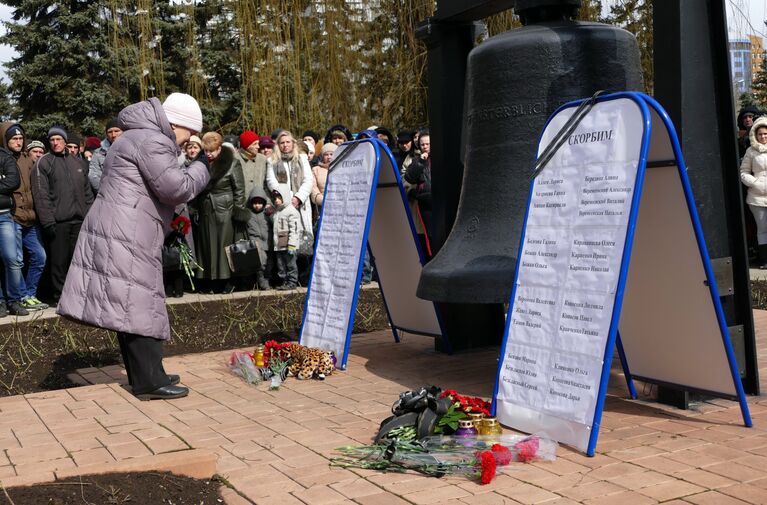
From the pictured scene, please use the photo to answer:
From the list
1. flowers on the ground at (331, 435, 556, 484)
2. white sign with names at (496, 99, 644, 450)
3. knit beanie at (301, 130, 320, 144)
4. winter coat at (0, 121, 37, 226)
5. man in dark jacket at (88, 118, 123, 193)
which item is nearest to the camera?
flowers on the ground at (331, 435, 556, 484)

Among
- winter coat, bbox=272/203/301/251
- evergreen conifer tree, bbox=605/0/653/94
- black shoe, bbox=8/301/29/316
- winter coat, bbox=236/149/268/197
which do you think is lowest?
black shoe, bbox=8/301/29/316

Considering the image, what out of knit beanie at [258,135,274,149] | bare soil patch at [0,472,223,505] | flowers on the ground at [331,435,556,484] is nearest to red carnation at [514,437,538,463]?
flowers on the ground at [331,435,556,484]

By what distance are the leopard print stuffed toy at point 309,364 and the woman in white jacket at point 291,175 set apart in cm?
556

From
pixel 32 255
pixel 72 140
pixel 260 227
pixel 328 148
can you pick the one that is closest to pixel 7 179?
pixel 32 255

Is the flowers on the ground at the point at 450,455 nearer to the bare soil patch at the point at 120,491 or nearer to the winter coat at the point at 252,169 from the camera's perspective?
the bare soil patch at the point at 120,491

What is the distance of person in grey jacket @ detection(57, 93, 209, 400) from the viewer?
568 cm

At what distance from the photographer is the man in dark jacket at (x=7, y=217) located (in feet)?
32.9

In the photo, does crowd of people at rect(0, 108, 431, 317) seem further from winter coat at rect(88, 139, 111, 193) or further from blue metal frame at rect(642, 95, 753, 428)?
blue metal frame at rect(642, 95, 753, 428)

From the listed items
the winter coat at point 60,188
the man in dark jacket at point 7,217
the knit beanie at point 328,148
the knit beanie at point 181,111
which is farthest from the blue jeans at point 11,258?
the knit beanie at point 181,111

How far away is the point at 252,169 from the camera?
11.9m

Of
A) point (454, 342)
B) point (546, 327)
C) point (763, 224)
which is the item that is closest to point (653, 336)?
point (546, 327)

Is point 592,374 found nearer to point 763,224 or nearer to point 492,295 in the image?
point 492,295

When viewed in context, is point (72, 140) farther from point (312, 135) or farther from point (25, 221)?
point (312, 135)

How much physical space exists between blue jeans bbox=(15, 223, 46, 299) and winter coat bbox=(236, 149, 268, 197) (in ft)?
8.04
